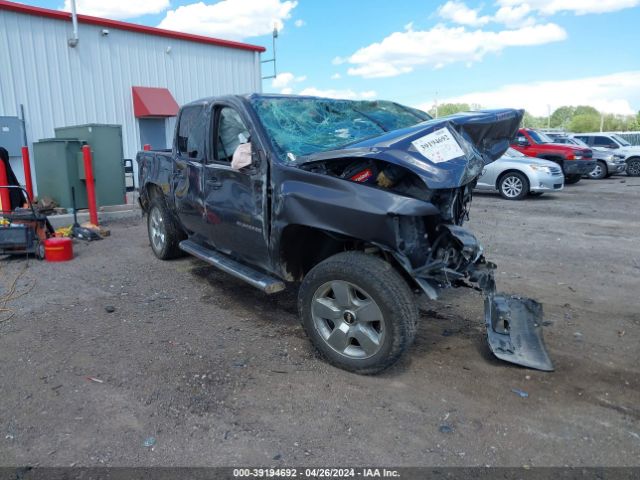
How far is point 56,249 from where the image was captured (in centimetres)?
673

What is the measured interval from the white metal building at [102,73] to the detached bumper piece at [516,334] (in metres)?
13.2

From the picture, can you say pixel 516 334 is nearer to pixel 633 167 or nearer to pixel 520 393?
pixel 520 393

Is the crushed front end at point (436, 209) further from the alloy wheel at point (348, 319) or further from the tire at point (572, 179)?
the tire at point (572, 179)

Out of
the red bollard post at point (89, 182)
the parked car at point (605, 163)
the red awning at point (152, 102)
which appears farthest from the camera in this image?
the parked car at point (605, 163)

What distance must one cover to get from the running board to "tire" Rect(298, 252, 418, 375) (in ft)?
1.26

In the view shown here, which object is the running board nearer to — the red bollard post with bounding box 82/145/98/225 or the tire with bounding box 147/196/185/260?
the tire with bounding box 147/196/185/260

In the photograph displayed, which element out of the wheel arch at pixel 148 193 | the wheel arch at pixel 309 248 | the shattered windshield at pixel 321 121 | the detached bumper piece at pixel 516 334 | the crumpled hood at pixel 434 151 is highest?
the shattered windshield at pixel 321 121

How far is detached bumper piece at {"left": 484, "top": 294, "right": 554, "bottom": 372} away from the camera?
11.9 feet

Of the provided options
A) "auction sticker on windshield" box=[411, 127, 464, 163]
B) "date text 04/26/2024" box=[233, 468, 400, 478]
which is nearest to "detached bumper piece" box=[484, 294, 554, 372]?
"auction sticker on windshield" box=[411, 127, 464, 163]

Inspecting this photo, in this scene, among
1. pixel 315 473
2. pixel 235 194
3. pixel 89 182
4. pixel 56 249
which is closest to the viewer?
pixel 315 473

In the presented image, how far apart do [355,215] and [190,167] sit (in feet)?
8.37

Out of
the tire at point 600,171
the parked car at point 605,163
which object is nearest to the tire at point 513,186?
the parked car at point 605,163

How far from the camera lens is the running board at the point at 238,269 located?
4.07m

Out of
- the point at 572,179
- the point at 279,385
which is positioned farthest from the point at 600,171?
the point at 279,385
